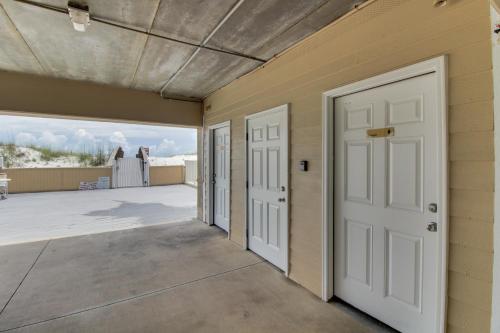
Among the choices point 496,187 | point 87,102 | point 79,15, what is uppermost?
point 79,15

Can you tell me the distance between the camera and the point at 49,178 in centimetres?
1047

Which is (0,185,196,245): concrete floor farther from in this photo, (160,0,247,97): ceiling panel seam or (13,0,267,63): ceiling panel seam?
(13,0,267,63): ceiling panel seam

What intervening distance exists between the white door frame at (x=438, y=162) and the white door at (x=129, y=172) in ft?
38.6

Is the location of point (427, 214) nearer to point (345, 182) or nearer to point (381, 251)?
point (381, 251)

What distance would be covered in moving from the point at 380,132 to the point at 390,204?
0.59 meters

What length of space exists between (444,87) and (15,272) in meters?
4.76

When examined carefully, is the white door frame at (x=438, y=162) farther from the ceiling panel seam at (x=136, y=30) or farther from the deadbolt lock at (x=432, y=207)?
the ceiling panel seam at (x=136, y=30)

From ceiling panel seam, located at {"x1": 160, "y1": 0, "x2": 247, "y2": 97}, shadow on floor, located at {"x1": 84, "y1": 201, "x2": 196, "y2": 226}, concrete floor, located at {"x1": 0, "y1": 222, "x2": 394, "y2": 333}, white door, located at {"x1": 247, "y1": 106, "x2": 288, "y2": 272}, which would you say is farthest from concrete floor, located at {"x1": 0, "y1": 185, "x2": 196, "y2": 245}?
ceiling panel seam, located at {"x1": 160, "y1": 0, "x2": 247, "y2": 97}

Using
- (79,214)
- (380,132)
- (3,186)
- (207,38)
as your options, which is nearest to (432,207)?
(380,132)

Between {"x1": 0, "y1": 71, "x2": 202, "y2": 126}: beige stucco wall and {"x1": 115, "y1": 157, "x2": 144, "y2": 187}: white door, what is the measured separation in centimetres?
841

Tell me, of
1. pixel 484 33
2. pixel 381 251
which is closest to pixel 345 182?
pixel 381 251

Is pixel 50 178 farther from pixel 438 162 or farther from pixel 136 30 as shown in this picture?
pixel 438 162

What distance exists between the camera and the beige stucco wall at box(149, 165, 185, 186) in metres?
12.7

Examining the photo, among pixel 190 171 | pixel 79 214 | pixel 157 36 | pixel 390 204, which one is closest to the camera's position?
pixel 390 204
